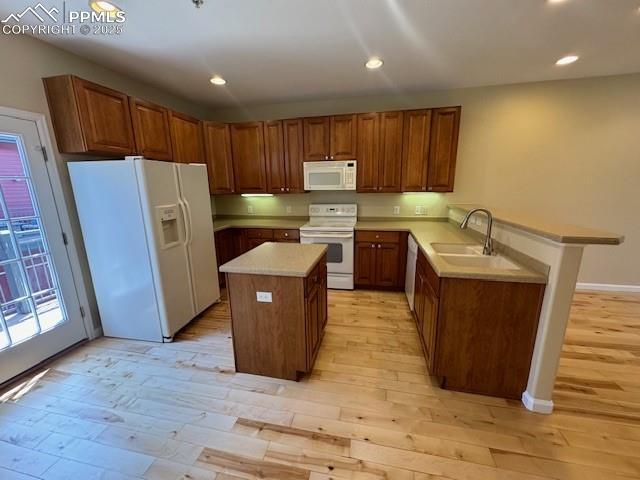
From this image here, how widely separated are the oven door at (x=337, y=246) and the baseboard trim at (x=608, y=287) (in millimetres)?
3205

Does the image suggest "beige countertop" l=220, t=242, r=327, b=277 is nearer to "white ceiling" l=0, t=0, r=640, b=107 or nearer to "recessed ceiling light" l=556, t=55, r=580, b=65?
"white ceiling" l=0, t=0, r=640, b=107

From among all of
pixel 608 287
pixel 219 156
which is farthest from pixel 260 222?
pixel 608 287

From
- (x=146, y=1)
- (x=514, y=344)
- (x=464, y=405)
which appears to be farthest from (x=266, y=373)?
(x=146, y=1)

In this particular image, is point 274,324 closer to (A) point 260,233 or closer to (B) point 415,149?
(A) point 260,233

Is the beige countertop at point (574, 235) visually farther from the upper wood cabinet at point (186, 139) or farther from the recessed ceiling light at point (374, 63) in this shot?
the upper wood cabinet at point (186, 139)

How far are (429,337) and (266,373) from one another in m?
1.33

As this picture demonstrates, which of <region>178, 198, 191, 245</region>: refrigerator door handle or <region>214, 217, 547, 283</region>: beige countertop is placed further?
<region>178, 198, 191, 245</region>: refrigerator door handle

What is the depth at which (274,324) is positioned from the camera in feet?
6.35

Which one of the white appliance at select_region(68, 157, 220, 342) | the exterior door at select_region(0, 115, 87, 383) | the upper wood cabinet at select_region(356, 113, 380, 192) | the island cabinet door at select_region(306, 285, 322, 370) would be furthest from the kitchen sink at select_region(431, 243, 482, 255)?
the exterior door at select_region(0, 115, 87, 383)

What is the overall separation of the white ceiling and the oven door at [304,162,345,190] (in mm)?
1030

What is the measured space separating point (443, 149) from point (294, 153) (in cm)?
202

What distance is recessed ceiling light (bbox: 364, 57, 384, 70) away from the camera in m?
2.58

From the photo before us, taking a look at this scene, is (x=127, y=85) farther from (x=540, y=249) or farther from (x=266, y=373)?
(x=540, y=249)

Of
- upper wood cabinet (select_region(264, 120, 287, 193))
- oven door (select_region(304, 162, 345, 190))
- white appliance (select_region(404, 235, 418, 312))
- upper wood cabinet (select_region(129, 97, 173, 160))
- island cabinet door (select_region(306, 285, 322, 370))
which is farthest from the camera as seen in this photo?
upper wood cabinet (select_region(264, 120, 287, 193))
